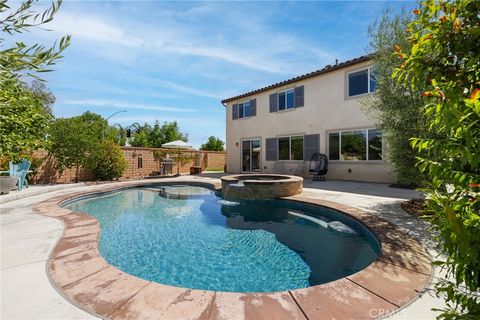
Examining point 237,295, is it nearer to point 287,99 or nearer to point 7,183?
point 7,183

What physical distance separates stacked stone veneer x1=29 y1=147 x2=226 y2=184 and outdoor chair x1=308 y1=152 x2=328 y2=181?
10670 mm

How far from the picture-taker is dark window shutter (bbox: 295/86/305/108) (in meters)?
14.8

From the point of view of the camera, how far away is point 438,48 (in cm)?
161

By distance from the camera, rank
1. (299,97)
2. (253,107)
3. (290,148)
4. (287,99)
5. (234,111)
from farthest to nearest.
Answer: (234,111) → (253,107) → (287,99) → (290,148) → (299,97)

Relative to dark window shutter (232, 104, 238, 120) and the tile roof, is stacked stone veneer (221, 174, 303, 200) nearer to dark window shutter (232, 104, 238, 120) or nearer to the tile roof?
the tile roof

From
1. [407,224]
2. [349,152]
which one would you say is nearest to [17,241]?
[407,224]

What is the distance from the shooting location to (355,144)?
40.8 feet

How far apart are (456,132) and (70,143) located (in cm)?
1475

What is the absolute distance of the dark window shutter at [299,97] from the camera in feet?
48.4

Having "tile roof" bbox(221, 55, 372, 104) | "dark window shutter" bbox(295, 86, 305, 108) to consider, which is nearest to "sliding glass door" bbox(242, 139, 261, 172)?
"tile roof" bbox(221, 55, 372, 104)

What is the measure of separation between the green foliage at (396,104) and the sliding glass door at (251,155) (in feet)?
37.0

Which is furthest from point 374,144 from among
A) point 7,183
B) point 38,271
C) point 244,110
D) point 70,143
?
point 7,183

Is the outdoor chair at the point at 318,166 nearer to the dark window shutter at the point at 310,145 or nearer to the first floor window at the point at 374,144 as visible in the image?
the dark window shutter at the point at 310,145

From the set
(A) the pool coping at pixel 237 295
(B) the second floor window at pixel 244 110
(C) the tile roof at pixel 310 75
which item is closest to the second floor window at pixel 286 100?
(C) the tile roof at pixel 310 75
